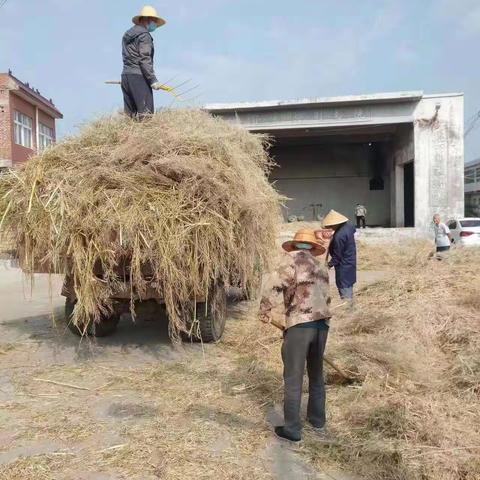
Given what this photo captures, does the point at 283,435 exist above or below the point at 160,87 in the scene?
below

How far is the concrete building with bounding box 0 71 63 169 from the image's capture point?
26.5 meters

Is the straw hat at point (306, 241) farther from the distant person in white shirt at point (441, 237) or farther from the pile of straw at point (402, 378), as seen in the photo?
the distant person in white shirt at point (441, 237)

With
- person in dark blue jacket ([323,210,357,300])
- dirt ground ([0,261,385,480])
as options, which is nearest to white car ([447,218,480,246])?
person in dark blue jacket ([323,210,357,300])

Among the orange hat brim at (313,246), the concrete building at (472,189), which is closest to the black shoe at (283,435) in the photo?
the orange hat brim at (313,246)

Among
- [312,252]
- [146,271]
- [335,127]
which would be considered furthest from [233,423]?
[335,127]

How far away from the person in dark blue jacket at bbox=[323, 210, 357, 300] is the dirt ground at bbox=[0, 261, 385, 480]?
143cm

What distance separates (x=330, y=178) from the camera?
29.8 m

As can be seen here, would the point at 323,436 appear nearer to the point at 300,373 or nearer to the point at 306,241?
the point at 300,373

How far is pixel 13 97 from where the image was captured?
2731cm

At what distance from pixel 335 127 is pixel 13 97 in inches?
680

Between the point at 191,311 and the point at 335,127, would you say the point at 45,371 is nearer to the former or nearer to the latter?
the point at 191,311

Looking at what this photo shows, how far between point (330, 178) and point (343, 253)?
917 inches

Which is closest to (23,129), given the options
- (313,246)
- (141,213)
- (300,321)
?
(141,213)

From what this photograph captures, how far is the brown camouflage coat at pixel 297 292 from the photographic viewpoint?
151 inches
